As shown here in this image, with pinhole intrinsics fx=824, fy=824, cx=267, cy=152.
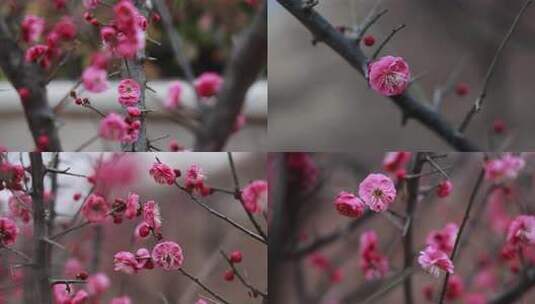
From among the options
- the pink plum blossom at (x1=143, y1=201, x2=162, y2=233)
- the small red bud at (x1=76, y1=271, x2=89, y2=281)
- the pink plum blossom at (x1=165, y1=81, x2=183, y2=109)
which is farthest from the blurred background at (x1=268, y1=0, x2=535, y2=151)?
the small red bud at (x1=76, y1=271, x2=89, y2=281)

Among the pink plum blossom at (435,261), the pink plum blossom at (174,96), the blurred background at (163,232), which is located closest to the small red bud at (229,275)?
the blurred background at (163,232)

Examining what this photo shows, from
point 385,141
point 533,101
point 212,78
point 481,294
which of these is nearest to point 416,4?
point 385,141

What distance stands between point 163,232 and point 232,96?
370mm

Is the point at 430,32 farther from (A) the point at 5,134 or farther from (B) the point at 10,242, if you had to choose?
(B) the point at 10,242

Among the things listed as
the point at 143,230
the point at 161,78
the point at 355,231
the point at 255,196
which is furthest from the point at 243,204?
the point at 161,78

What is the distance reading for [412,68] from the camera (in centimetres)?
110

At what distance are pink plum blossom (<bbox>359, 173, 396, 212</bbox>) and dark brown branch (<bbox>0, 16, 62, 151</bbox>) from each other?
40 centimetres

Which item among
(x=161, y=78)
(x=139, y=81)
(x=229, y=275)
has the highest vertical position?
(x=161, y=78)

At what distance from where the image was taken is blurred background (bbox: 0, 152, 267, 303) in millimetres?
955

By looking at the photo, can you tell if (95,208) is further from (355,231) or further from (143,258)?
(355,231)

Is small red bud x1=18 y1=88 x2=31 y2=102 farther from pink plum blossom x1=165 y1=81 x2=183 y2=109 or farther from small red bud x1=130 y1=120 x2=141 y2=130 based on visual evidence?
pink plum blossom x1=165 y1=81 x2=183 y2=109

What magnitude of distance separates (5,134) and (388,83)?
0.74 m

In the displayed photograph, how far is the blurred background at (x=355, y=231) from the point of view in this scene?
1.32 meters

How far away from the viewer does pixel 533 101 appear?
1.63 meters
